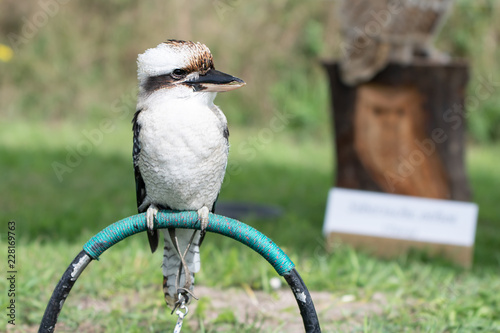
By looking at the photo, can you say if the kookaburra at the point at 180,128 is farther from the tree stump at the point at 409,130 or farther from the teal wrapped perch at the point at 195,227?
the tree stump at the point at 409,130

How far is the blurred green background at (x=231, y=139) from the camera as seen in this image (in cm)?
322

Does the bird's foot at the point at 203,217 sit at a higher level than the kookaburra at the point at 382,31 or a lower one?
lower

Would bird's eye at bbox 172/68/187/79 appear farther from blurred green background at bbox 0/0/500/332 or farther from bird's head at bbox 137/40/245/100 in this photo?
blurred green background at bbox 0/0/500/332

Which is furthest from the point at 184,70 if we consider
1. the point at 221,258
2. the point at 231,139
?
the point at 231,139

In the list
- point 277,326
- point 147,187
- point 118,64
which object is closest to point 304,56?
point 118,64

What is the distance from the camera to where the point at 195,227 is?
1821mm

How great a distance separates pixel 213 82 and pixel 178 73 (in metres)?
0.12

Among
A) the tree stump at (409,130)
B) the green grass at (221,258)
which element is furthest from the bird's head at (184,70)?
the tree stump at (409,130)

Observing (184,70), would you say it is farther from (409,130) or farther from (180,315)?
(409,130)

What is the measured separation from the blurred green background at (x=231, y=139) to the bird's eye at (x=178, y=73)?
1.43 m

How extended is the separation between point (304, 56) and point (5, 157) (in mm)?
4424

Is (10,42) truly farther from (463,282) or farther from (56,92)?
(463,282)

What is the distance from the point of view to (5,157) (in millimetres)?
6094

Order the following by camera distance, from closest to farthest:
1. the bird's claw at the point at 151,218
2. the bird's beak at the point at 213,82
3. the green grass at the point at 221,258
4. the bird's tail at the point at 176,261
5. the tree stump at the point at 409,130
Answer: the bird's beak at the point at 213,82, the bird's claw at the point at 151,218, the bird's tail at the point at 176,261, the green grass at the point at 221,258, the tree stump at the point at 409,130
